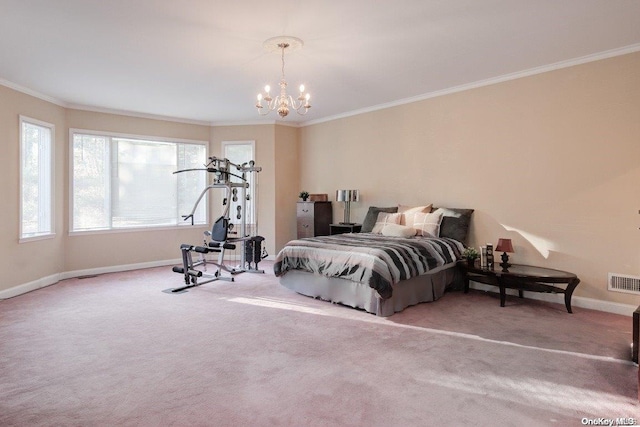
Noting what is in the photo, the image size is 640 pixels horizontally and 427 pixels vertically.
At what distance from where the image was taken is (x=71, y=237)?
582 centimetres

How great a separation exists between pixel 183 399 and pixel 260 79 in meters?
3.81

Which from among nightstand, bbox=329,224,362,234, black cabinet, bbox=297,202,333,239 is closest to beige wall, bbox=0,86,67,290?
black cabinet, bbox=297,202,333,239

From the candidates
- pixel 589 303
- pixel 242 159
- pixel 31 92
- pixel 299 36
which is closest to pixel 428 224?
pixel 589 303

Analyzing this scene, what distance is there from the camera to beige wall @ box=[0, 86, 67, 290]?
459 centimetres

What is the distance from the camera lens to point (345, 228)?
6.25 metres

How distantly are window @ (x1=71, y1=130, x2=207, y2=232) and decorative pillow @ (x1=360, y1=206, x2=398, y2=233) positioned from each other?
3297mm

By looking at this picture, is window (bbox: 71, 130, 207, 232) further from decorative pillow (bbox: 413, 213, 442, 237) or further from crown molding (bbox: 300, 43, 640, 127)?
decorative pillow (bbox: 413, 213, 442, 237)

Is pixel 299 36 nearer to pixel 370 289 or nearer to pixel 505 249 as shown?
pixel 370 289

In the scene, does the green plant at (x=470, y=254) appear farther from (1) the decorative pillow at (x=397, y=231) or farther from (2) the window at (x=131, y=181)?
(2) the window at (x=131, y=181)

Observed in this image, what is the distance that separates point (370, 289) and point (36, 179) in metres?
5.11

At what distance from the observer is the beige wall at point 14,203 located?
459 centimetres

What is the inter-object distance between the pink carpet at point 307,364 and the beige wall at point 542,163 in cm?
73

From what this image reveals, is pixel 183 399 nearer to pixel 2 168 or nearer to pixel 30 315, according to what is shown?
pixel 30 315

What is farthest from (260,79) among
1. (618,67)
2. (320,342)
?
(618,67)
